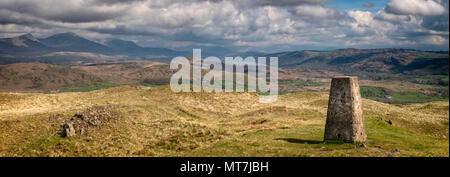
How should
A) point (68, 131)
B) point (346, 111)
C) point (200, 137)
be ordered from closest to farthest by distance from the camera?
→ point (346, 111) → point (200, 137) → point (68, 131)

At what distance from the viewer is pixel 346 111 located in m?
27.6

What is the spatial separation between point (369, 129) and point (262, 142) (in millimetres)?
17841

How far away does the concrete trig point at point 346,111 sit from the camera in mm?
27469

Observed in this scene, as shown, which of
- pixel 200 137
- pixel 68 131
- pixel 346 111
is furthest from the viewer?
pixel 68 131

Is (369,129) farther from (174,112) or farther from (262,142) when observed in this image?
(174,112)

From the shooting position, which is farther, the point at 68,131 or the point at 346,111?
the point at 68,131

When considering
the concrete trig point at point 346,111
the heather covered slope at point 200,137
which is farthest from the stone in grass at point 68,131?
the concrete trig point at point 346,111

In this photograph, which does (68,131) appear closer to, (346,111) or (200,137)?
(200,137)

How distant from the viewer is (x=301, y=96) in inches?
3364

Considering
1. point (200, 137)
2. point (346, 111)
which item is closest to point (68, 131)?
point (200, 137)
